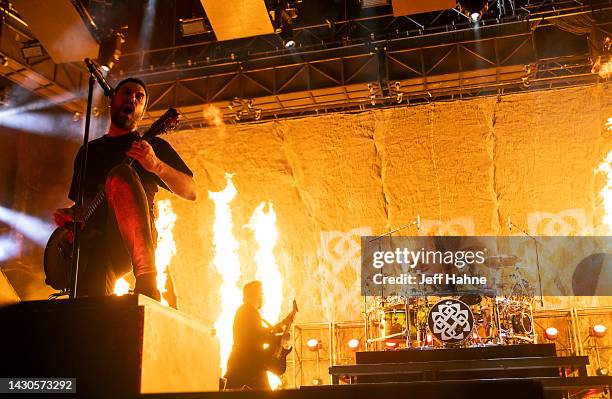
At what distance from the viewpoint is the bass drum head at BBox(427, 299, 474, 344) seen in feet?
21.9

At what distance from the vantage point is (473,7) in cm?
688

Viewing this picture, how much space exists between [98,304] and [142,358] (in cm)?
25

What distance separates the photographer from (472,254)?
27.8 ft

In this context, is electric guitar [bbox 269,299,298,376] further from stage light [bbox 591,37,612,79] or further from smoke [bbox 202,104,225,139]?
stage light [bbox 591,37,612,79]

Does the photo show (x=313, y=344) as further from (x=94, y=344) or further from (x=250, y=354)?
(x=94, y=344)

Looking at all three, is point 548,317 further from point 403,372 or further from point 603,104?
point 403,372

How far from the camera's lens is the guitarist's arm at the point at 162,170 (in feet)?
8.47

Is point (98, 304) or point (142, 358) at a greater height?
point (98, 304)

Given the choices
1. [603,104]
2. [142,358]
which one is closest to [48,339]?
[142,358]

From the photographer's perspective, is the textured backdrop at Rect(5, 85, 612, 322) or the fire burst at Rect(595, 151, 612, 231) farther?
the textured backdrop at Rect(5, 85, 612, 322)

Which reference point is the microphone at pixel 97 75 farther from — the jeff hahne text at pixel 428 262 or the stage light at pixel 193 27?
the jeff hahne text at pixel 428 262

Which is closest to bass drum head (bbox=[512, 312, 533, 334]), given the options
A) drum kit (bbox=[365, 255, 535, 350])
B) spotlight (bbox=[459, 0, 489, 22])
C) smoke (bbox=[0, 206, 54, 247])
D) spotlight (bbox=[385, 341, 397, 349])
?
drum kit (bbox=[365, 255, 535, 350])

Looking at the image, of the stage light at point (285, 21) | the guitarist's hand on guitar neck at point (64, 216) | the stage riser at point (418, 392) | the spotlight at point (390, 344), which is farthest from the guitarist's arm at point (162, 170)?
the spotlight at point (390, 344)

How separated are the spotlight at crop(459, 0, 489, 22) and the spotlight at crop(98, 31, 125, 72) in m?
4.34
